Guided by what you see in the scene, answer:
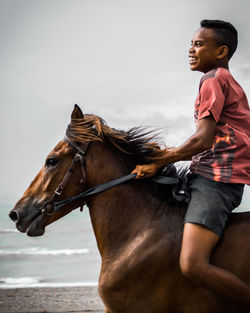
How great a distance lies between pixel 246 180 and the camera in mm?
2926

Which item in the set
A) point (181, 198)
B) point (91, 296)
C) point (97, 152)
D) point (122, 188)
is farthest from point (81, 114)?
point (91, 296)

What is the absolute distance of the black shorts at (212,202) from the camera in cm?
275

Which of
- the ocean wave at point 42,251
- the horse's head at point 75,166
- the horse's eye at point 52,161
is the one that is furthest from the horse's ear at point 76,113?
the ocean wave at point 42,251

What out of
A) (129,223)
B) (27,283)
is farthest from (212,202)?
(27,283)

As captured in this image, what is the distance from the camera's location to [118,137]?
3.25 metres

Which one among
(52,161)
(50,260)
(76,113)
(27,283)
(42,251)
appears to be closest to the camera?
(52,161)

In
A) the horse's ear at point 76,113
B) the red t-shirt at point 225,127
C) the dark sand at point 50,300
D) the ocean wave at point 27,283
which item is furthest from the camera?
the ocean wave at point 27,283

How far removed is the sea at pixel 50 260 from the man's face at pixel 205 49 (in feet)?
25.3

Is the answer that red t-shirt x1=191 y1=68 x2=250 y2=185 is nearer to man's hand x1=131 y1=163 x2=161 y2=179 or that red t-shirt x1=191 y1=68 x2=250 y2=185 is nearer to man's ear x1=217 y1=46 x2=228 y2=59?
man's ear x1=217 y1=46 x2=228 y2=59

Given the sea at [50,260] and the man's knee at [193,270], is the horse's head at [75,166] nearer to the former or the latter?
the man's knee at [193,270]

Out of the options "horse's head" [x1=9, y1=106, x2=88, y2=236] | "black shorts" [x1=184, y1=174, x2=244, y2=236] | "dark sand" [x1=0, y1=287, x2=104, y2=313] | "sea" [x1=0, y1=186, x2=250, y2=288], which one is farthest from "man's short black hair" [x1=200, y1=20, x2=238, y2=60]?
"sea" [x1=0, y1=186, x2=250, y2=288]

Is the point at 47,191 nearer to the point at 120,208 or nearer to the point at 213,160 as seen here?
the point at 120,208

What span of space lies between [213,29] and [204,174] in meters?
1.14

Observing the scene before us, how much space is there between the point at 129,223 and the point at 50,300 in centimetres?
469
